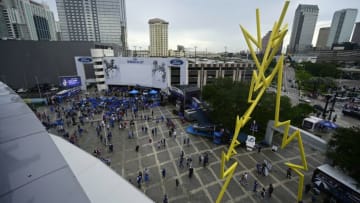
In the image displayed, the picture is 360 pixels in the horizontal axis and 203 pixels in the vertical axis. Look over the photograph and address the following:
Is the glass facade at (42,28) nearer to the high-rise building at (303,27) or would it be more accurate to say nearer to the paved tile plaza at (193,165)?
the paved tile plaza at (193,165)

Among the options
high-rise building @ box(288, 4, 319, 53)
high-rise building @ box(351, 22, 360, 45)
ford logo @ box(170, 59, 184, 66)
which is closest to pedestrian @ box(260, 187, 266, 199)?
ford logo @ box(170, 59, 184, 66)

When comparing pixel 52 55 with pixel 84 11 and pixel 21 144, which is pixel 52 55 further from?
pixel 84 11

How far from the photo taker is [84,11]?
10931 cm

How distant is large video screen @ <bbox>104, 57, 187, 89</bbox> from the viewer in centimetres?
4172

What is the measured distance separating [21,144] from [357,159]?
67.4 feet

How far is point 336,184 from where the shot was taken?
12703 mm

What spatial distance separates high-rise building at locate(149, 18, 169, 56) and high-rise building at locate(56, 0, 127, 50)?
1987 inches

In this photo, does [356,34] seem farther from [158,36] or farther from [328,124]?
[328,124]

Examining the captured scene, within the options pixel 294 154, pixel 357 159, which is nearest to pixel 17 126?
pixel 357 159

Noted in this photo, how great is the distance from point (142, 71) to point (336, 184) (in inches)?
1696

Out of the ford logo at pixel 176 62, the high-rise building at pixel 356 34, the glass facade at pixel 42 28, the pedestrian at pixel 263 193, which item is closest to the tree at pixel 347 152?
the pedestrian at pixel 263 193

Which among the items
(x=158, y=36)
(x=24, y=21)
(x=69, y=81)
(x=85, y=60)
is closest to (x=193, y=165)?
(x=69, y=81)

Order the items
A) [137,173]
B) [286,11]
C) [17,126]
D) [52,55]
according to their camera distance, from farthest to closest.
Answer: [52,55] → [137,173] → [286,11] → [17,126]

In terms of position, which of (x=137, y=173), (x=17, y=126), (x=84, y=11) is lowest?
(x=137, y=173)
